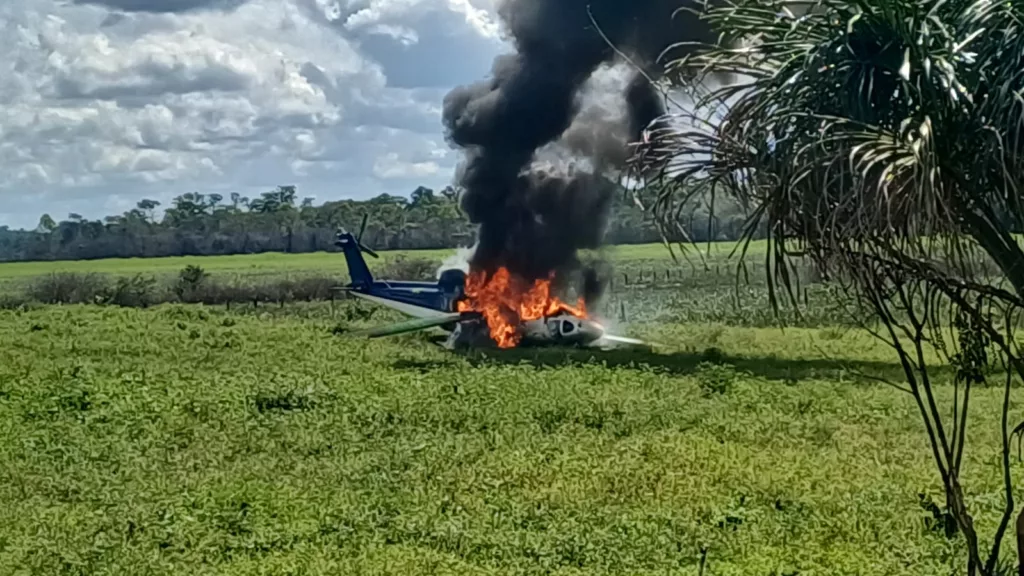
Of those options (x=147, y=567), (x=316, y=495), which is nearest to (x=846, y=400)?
(x=316, y=495)

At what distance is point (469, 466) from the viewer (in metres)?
10.6

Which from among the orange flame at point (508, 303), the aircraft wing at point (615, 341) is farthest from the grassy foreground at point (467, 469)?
the orange flame at point (508, 303)

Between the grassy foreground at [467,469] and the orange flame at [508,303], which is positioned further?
the orange flame at [508,303]

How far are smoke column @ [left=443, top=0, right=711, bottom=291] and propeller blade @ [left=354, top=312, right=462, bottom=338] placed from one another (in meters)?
1.43

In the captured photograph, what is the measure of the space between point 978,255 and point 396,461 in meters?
7.36

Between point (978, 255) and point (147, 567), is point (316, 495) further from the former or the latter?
point (978, 255)

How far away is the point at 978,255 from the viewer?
406 cm

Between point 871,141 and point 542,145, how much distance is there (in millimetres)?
21699

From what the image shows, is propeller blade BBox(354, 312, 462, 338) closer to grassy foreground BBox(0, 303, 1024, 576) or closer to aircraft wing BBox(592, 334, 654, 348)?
aircraft wing BBox(592, 334, 654, 348)

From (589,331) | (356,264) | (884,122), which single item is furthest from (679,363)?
(884,122)

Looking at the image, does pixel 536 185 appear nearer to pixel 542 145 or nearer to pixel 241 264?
pixel 542 145

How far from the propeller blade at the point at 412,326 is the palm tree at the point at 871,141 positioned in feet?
63.3

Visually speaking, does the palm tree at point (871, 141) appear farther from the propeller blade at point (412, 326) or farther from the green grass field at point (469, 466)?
the propeller blade at point (412, 326)

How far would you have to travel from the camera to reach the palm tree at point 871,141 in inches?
140
